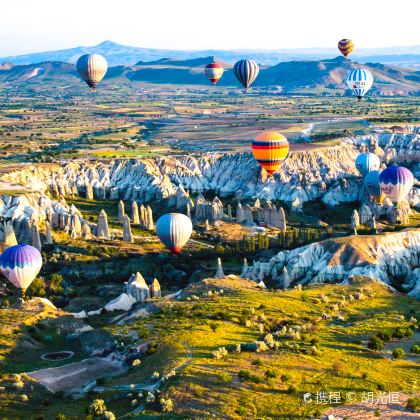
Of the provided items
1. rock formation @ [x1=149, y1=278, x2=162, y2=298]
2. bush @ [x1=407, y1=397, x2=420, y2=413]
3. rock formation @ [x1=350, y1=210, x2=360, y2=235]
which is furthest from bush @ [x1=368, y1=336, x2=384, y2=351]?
rock formation @ [x1=350, y1=210, x2=360, y2=235]

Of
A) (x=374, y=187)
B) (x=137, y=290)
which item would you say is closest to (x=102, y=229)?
(x=137, y=290)

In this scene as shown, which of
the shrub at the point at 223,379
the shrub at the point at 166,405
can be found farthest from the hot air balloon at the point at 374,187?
the shrub at the point at 166,405

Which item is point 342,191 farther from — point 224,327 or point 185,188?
point 224,327

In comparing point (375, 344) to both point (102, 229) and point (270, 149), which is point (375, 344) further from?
point (270, 149)

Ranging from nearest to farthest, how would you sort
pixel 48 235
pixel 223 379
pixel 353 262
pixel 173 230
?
1. pixel 223 379
2. pixel 353 262
3. pixel 173 230
4. pixel 48 235

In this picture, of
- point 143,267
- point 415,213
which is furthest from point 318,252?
point 415,213

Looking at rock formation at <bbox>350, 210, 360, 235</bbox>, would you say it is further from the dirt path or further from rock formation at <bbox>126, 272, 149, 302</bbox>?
the dirt path
